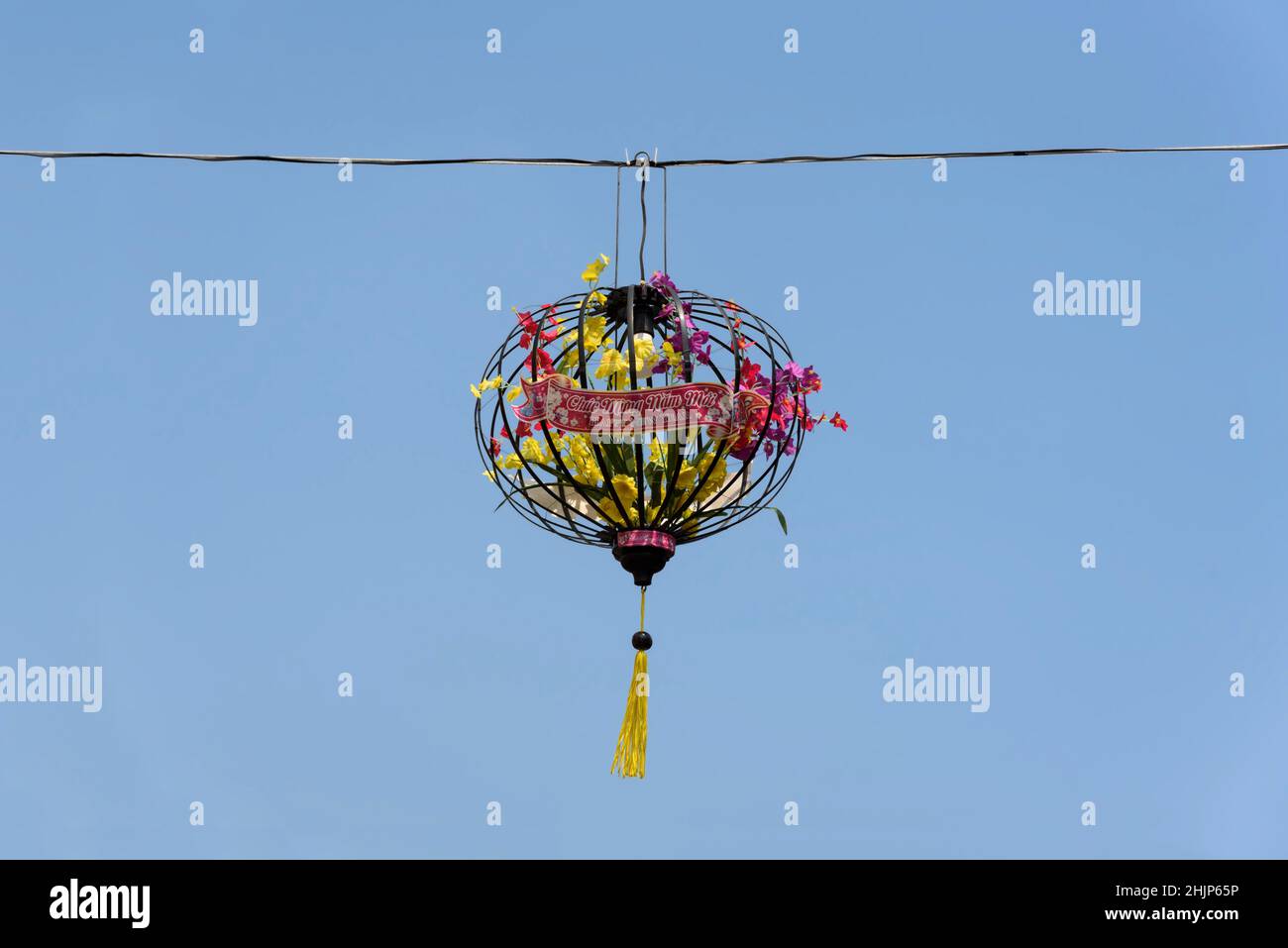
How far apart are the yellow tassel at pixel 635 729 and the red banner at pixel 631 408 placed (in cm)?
147

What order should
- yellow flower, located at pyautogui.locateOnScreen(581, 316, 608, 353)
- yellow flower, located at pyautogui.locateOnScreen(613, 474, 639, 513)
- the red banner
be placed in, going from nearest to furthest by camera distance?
the red banner < yellow flower, located at pyautogui.locateOnScreen(613, 474, 639, 513) < yellow flower, located at pyautogui.locateOnScreen(581, 316, 608, 353)

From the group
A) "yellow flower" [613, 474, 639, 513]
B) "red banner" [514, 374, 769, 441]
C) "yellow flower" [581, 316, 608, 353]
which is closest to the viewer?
"red banner" [514, 374, 769, 441]

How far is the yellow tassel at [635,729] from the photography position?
905cm

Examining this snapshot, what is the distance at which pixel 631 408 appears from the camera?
330 inches

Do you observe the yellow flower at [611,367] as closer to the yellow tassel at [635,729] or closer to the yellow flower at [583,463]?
the yellow flower at [583,463]

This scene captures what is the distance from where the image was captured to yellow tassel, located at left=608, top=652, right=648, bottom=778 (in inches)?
356

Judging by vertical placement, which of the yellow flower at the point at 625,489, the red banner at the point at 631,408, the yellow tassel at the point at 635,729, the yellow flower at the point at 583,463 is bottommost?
the yellow tassel at the point at 635,729

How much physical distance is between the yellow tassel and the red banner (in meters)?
1.47

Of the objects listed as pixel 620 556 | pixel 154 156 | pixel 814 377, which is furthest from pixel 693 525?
pixel 154 156

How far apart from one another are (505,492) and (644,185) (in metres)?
1.77

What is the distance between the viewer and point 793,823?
468 inches

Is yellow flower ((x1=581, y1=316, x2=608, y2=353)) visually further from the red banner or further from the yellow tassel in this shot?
the yellow tassel

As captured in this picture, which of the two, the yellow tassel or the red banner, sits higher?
the red banner
